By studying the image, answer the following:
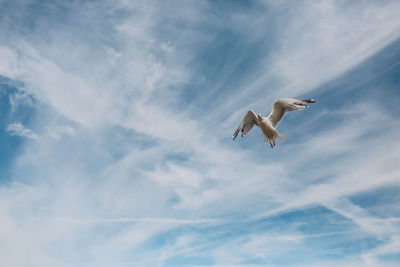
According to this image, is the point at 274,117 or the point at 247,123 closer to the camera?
the point at 274,117

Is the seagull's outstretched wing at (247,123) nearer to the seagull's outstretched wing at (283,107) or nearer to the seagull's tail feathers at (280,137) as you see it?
the seagull's outstretched wing at (283,107)

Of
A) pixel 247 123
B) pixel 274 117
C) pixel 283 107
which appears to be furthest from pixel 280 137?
pixel 247 123

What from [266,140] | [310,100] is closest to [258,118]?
[266,140]

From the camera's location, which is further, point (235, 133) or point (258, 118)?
point (235, 133)

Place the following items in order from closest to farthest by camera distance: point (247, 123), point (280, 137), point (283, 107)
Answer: point (280, 137)
point (283, 107)
point (247, 123)

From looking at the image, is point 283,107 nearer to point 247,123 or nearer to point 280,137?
point 280,137

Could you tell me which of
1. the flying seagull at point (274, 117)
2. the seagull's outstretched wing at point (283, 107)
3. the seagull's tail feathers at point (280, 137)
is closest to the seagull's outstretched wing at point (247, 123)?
the flying seagull at point (274, 117)

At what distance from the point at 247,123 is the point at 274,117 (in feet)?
7.36

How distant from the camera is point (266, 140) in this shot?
62.4 feet

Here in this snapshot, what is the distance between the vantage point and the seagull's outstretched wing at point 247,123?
20.0 metres

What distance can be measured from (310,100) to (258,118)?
4.18 meters

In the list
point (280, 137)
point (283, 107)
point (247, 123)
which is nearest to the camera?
point (280, 137)

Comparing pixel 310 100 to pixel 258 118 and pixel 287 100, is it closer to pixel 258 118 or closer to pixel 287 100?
pixel 287 100

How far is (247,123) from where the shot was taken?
20656mm
